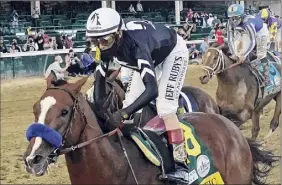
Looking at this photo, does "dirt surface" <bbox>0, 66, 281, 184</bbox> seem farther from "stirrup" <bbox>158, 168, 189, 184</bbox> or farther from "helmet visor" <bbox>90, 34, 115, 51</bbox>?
"helmet visor" <bbox>90, 34, 115, 51</bbox>

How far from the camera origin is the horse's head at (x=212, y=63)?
9.81 m

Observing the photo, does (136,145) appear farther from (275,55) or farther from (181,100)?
(275,55)

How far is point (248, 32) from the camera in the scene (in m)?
10.2

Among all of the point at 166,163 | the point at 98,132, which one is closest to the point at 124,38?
the point at 98,132

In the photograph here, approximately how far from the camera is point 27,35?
22219 mm

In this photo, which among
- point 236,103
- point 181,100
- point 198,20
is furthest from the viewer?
point 198,20

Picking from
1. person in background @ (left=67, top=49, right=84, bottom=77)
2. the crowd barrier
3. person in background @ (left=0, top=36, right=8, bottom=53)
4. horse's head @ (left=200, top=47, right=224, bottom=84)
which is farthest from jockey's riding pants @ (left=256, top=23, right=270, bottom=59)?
person in background @ (left=0, top=36, right=8, bottom=53)

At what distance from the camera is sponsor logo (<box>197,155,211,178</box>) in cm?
513

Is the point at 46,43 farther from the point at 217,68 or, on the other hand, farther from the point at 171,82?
the point at 171,82

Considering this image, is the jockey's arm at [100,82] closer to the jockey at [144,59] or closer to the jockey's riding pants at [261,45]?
the jockey at [144,59]

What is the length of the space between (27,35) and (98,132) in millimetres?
18213

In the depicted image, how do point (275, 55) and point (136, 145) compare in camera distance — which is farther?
point (275, 55)

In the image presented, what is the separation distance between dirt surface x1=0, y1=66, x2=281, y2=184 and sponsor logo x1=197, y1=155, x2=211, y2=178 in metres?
3.03

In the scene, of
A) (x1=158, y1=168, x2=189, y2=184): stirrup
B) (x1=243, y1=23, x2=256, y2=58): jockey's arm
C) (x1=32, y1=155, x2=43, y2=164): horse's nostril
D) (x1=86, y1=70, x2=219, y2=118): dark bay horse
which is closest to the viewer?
(x1=32, y1=155, x2=43, y2=164): horse's nostril
